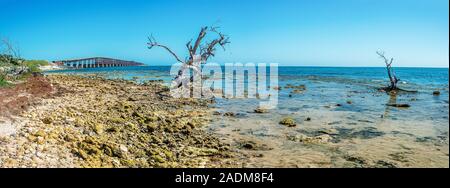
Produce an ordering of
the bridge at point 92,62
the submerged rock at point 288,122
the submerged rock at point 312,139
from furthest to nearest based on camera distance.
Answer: the bridge at point 92,62 → the submerged rock at point 288,122 → the submerged rock at point 312,139

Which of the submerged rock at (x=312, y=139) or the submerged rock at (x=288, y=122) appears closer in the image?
the submerged rock at (x=312, y=139)

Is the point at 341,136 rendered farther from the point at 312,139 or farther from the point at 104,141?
the point at 104,141

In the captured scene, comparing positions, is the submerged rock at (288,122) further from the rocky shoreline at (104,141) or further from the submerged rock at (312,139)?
the rocky shoreline at (104,141)

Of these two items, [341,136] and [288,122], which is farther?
[288,122]

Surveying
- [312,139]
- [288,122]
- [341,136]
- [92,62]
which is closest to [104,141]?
[312,139]

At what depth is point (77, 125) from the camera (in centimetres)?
896

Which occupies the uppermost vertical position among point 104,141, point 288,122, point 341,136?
point 104,141

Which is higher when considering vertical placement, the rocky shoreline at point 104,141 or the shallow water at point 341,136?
the rocky shoreline at point 104,141

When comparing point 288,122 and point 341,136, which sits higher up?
point 288,122

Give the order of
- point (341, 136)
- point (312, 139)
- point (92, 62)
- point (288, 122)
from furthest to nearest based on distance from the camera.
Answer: point (92, 62) < point (288, 122) < point (341, 136) < point (312, 139)

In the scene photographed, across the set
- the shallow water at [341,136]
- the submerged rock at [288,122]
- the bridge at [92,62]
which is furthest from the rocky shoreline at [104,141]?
the bridge at [92,62]

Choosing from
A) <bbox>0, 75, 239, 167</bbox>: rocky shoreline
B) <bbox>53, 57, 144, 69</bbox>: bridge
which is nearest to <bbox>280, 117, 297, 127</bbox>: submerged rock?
<bbox>0, 75, 239, 167</bbox>: rocky shoreline

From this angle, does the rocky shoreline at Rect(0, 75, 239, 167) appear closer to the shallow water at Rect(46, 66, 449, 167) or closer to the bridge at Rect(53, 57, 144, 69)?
Result: the shallow water at Rect(46, 66, 449, 167)

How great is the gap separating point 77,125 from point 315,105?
12.0 m
